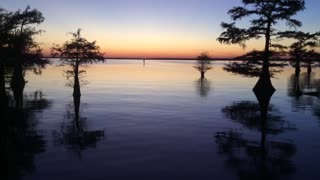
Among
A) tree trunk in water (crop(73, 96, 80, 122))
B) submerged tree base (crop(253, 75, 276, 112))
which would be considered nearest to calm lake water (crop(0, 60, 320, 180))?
tree trunk in water (crop(73, 96, 80, 122))

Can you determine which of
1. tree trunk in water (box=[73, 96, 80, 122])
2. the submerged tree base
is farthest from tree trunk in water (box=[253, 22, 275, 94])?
tree trunk in water (box=[73, 96, 80, 122])

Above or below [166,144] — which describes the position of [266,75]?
above

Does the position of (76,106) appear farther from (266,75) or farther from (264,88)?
(264,88)

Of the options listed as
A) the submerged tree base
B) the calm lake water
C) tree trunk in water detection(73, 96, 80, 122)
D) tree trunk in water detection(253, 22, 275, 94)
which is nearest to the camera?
the calm lake water

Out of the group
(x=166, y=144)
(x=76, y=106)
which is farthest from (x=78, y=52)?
(x=166, y=144)

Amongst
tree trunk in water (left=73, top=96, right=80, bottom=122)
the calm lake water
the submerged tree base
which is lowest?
the calm lake water

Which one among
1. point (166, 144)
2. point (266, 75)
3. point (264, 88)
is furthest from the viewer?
point (264, 88)

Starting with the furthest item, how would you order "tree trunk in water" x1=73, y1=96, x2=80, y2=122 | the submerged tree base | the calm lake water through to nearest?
the submerged tree base → "tree trunk in water" x1=73, y1=96, x2=80, y2=122 → the calm lake water

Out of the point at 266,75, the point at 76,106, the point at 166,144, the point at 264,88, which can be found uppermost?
the point at 266,75

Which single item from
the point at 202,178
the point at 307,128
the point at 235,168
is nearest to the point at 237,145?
the point at 235,168

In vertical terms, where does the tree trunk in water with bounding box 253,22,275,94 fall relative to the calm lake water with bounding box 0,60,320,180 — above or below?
above

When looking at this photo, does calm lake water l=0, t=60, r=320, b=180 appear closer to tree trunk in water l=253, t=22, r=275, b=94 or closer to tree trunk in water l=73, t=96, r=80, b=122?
tree trunk in water l=73, t=96, r=80, b=122

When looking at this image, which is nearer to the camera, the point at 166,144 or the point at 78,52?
the point at 166,144

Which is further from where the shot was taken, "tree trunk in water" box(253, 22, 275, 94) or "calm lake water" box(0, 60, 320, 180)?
"tree trunk in water" box(253, 22, 275, 94)
